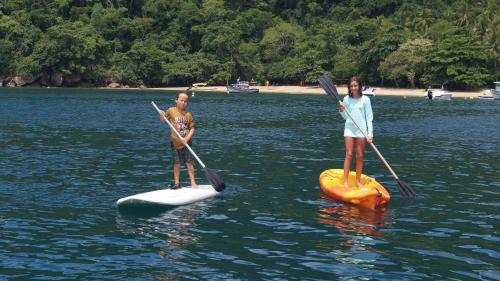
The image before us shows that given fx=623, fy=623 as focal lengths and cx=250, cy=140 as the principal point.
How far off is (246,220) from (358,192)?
324 cm

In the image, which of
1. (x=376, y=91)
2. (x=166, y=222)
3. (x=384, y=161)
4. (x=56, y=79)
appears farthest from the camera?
(x=56, y=79)

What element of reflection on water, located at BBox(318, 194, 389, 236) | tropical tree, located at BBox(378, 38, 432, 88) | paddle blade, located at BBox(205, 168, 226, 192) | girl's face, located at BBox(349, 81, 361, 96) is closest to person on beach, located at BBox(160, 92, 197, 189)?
paddle blade, located at BBox(205, 168, 226, 192)

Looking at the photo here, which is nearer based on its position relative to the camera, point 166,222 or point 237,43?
point 166,222

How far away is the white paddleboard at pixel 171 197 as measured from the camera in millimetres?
14594

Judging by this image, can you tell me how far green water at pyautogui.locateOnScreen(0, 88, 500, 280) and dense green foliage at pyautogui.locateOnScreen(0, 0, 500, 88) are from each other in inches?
3301

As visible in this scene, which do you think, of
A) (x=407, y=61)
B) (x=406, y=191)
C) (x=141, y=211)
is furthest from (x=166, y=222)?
(x=407, y=61)

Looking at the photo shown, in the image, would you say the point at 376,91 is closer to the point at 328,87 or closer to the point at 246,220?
the point at 328,87

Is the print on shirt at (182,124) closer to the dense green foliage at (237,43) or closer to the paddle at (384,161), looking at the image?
the paddle at (384,161)

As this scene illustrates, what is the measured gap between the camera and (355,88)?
50.6 feet

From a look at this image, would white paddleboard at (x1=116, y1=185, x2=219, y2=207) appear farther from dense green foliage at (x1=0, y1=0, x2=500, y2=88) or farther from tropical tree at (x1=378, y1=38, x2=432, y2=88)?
tropical tree at (x1=378, y1=38, x2=432, y2=88)

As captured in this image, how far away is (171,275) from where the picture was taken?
1019 cm

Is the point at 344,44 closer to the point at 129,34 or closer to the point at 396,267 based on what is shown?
the point at 129,34

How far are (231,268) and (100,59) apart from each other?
129259 mm

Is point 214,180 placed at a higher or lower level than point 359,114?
lower
